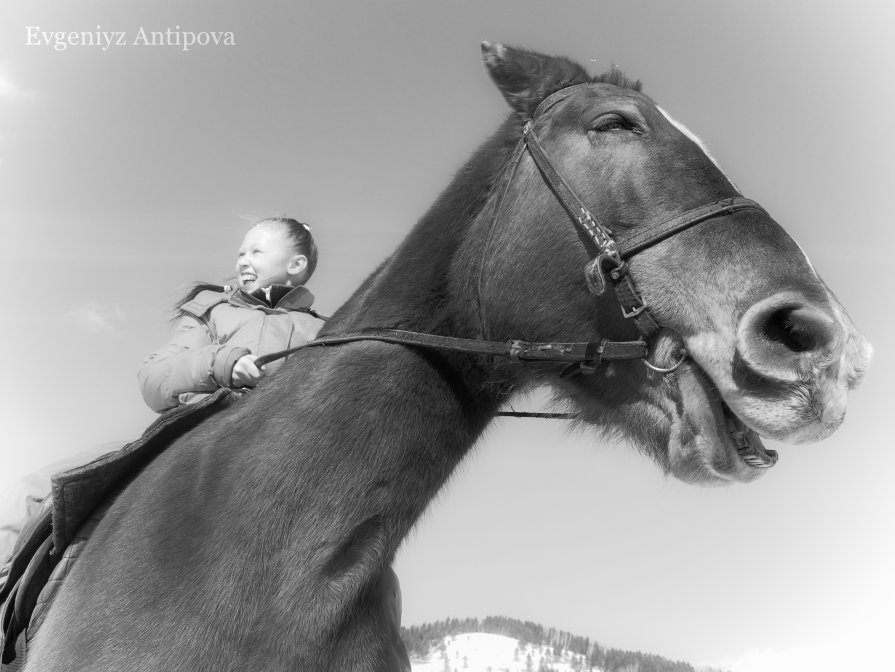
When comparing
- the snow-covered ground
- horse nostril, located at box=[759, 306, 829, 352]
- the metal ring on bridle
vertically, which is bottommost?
the snow-covered ground

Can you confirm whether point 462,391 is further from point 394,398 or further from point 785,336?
point 785,336

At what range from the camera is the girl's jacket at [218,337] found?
3.66 metres

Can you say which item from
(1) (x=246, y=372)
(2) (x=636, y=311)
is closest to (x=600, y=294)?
(2) (x=636, y=311)

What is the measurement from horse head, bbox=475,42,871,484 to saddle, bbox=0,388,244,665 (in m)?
1.52

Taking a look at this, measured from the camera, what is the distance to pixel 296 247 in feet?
14.9

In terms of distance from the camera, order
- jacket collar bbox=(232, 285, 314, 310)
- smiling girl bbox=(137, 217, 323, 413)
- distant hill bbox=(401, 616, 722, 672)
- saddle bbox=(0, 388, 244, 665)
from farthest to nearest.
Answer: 1. distant hill bbox=(401, 616, 722, 672)
2. jacket collar bbox=(232, 285, 314, 310)
3. smiling girl bbox=(137, 217, 323, 413)
4. saddle bbox=(0, 388, 244, 665)

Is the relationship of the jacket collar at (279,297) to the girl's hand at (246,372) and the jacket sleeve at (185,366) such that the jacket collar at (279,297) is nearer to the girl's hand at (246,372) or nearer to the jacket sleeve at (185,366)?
the jacket sleeve at (185,366)

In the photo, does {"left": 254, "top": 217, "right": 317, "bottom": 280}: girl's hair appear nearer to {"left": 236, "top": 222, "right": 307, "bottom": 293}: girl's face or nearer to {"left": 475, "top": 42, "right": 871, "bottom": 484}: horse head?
{"left": 236, "top": 222, "right": 307, "bottom": 293}: girl's face

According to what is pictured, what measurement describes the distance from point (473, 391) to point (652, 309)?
85 centimetres

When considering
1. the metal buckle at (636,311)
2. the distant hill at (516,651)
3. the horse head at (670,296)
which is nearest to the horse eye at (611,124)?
the horse head at (670,296)

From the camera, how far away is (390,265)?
11.7 ft

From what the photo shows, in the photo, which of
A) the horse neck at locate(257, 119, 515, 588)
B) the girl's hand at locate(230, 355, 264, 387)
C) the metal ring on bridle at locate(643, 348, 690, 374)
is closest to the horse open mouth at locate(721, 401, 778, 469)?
the metal ring on bridle at locate(643, 348, 690, 374)

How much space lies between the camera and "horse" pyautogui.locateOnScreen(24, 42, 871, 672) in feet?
9.11

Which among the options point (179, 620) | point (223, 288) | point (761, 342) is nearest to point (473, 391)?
point (761, 342)
